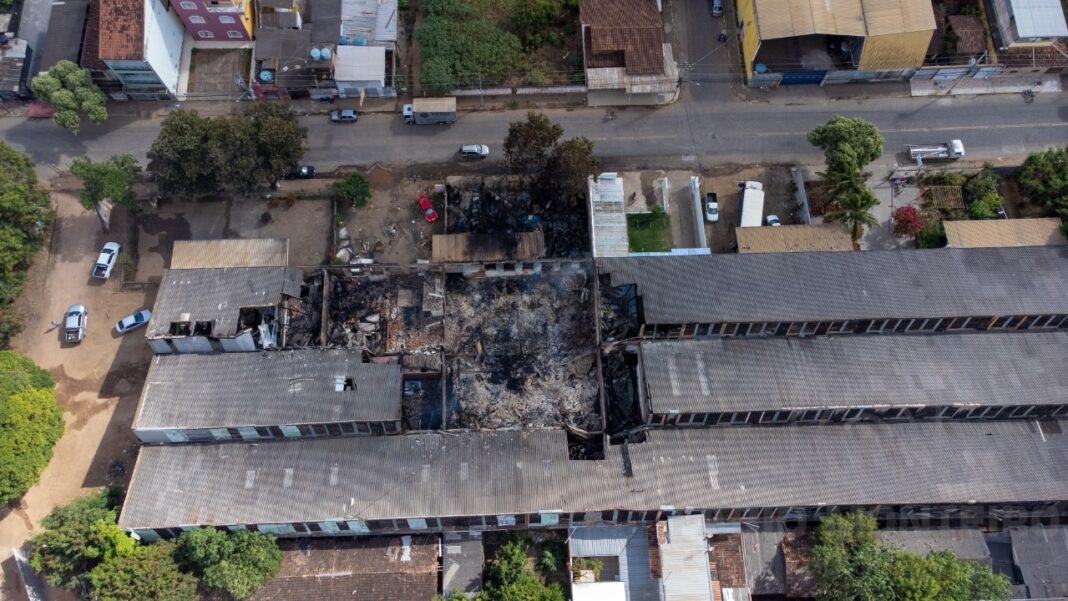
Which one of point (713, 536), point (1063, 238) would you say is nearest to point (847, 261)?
point (1063, 238)

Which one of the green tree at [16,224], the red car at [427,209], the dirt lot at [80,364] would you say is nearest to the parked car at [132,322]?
the dirt lot at [80,364]

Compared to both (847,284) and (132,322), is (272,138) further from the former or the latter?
(847,284)

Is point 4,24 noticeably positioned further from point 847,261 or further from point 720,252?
point 847,261

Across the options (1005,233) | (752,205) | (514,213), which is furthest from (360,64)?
(1005,233)

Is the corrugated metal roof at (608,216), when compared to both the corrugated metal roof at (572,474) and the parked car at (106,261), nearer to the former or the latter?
the corrugated metal roof at (572,474)

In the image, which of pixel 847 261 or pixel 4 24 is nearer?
pixel 847 261

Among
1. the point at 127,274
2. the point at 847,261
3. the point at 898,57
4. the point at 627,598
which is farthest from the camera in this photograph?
the point at 898,57

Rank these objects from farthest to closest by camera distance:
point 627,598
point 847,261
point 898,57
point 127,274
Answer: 1. point 898,57
2. point 127,274
3. point 847,261
4. point 627,598
